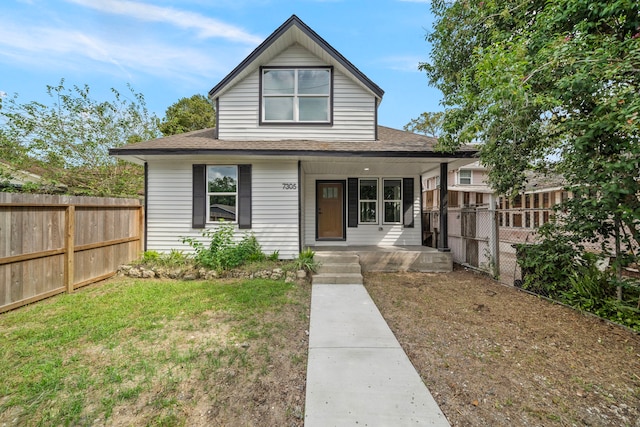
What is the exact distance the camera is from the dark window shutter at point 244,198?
7.16 meters

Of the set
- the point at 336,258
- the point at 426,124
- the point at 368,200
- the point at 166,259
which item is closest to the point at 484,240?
the point at 368,200

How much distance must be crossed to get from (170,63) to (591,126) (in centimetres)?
1438

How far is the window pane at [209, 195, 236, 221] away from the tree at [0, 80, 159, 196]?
5251 mm

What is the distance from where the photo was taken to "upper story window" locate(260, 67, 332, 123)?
7.78m

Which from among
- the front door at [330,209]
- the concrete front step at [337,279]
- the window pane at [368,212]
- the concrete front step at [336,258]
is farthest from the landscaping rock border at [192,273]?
the window pane at [368,212]

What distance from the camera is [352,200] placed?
898cm

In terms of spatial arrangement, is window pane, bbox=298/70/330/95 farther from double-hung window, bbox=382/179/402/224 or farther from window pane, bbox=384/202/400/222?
window pane, bbox=384/202/400/222

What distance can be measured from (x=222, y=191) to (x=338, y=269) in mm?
3743

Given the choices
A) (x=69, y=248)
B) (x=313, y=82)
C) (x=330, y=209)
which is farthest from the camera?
(x=330, y=209)

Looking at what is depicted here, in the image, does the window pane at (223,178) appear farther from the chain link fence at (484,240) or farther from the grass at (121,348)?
the chain link fence at (484,240)

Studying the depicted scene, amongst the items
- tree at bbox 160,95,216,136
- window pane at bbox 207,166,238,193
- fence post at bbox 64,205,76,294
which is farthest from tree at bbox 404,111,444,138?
fence post at bbox 64,205,76,294

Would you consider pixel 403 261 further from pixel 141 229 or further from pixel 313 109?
pixel 141 229

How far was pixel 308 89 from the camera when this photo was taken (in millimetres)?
7832

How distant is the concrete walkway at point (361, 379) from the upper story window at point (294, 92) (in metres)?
5.85
